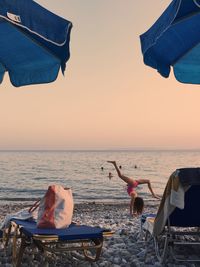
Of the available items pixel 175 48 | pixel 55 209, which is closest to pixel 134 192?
pixel 175 48

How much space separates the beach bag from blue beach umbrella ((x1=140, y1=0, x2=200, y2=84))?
7.84 ft

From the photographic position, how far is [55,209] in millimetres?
5184

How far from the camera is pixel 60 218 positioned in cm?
512

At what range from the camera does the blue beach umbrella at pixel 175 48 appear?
211 inches

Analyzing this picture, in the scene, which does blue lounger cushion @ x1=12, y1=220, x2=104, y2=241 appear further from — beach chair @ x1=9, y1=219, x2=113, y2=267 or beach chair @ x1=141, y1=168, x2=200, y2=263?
beach chair @ x1=141, y1=168, x2=200, y2=263

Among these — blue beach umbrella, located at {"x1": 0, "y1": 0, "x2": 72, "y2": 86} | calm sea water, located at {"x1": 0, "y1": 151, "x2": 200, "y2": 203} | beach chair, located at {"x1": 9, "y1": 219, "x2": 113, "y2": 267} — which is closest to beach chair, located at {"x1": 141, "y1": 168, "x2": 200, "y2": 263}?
beach chair, located at {"x1": 9, "y1": 219, "x2": 113, "y2": 267}

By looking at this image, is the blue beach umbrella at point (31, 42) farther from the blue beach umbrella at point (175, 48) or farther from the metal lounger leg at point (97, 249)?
the metal lounger leg at point (97, 249)

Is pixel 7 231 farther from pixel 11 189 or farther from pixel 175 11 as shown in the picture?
pixel 11 189

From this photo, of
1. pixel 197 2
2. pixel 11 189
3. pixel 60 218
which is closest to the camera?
pixel 197 2

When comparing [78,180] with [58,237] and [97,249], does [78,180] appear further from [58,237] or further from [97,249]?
[58,237]

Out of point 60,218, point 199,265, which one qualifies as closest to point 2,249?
point 60,218

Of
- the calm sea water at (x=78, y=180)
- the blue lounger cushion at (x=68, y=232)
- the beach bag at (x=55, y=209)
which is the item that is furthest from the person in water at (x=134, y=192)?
the calm sea water at (x=78, y=180)

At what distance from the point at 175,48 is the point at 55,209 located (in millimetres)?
3025

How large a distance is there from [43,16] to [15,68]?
5.04 feet
